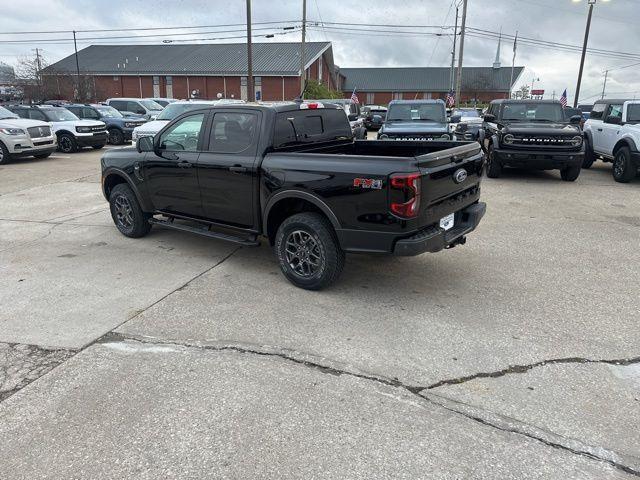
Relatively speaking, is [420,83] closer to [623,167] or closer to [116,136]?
[116,136]

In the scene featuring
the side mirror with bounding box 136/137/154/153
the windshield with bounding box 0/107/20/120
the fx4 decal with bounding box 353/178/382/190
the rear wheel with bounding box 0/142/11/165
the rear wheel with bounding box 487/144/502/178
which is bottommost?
the rear wheel with bounding box 0/142/11/165

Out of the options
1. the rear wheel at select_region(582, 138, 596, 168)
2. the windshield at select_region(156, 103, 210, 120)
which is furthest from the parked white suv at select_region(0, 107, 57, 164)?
the rear wheel at select_region(582, 138, 596, 168)

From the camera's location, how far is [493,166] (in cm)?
1188

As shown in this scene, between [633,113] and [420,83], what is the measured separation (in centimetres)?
6846

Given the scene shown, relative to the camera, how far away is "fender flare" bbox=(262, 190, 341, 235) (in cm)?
457

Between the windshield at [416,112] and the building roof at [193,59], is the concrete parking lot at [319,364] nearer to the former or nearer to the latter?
the windshield at [416,112]

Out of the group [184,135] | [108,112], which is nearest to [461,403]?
[184,135]

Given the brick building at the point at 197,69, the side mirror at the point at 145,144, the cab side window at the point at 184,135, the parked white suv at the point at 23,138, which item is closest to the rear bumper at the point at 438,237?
the cab side window at the point at 184,135

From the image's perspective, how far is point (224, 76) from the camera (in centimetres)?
5391

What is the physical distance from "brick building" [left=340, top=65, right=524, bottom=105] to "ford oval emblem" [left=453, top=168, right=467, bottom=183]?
2844 inches

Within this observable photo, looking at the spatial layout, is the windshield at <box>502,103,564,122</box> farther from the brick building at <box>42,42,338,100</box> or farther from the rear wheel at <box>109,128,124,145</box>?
the brick building at <box>42,42,338,100</box>

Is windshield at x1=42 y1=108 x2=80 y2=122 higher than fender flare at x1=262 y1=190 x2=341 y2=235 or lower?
higher

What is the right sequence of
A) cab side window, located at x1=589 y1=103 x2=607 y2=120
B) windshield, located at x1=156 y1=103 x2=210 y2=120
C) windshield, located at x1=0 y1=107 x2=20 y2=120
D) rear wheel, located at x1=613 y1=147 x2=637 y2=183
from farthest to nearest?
windshield, located at x1=0 y1=107 x2=20 y2=120
windshield, located at x1=156 y1=103 x2=210 y2=120
cab side window, located at x1=589 y1=103 x2=607 y2=120
rear wheel, located at x1=613 y1=147 x2=637 y2=183

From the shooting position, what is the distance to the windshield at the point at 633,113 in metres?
11.5
